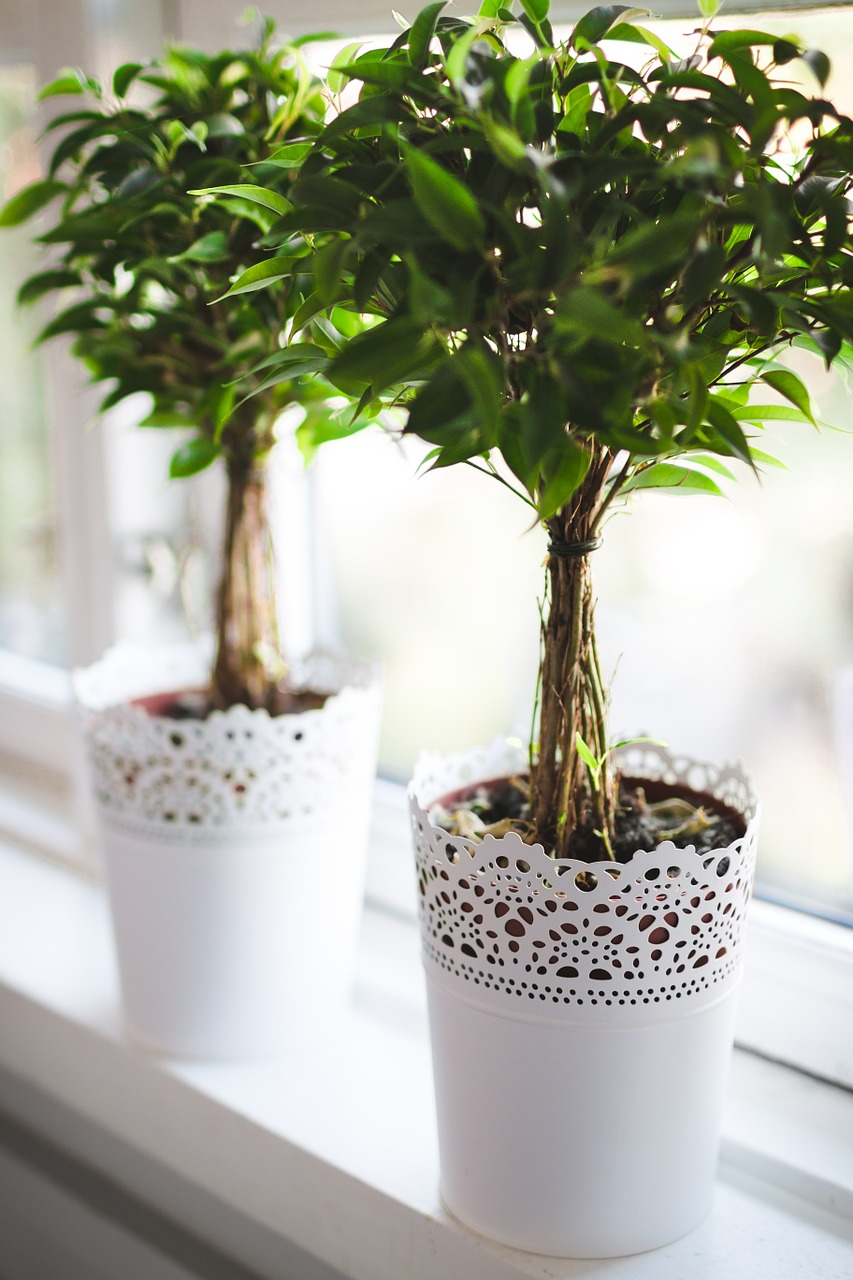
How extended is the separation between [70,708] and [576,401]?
3.18ft

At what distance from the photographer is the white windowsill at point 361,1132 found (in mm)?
703

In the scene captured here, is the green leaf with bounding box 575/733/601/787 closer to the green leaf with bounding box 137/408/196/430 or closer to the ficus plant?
the ficus plant

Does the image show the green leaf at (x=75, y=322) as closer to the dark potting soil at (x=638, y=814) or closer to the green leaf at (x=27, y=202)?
the green leaf at (x=27, y=202)

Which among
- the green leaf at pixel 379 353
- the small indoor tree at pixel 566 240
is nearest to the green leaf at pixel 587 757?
the small indoor tree at pixel 566 240

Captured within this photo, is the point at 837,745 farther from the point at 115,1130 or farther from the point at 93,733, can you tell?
the point at 115,1130

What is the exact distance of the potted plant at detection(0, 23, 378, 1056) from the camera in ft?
2.37

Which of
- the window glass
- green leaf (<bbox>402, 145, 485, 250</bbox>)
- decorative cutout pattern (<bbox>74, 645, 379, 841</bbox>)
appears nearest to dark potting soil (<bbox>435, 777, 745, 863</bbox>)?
decorative cutout pattern (<bbox>74, 645, 379, 841</bbox>)

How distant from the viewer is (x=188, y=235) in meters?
0.72

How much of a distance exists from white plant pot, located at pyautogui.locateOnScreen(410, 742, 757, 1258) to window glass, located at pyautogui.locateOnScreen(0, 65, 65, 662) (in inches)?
34.2

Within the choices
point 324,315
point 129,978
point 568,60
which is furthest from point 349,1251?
point 568,60

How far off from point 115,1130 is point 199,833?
333mm

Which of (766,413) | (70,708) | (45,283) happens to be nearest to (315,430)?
(45,283)

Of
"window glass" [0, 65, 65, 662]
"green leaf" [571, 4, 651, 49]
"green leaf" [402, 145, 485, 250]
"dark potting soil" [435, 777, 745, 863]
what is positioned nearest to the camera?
"green leaf" [402, 145, 485, 250]

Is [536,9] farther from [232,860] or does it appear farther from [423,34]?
[232,860]
